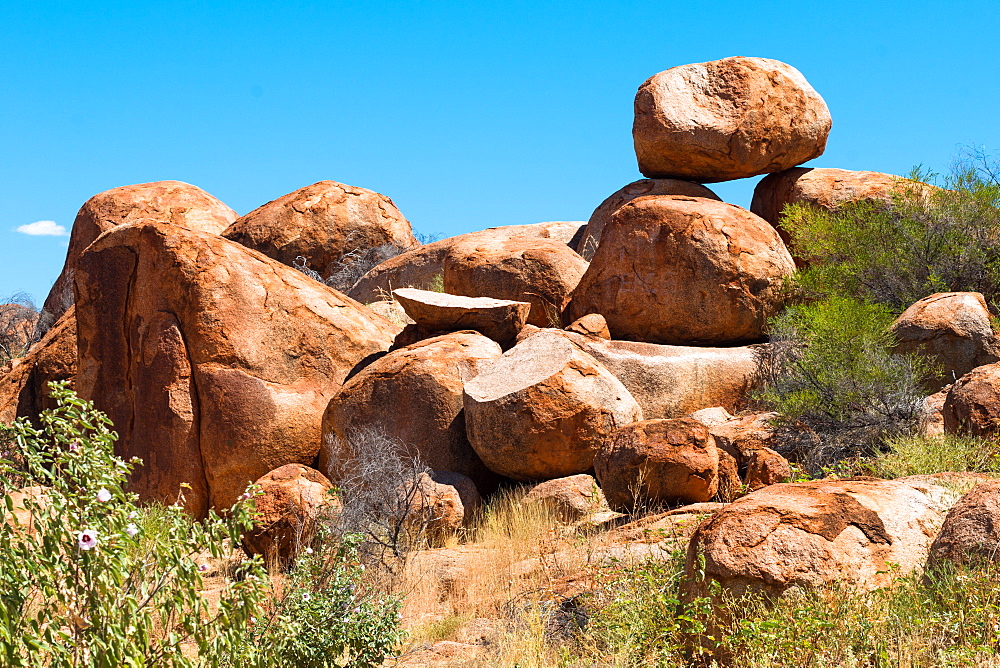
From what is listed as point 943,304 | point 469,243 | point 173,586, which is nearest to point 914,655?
point 173,586

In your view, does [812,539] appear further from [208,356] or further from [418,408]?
[208,356]

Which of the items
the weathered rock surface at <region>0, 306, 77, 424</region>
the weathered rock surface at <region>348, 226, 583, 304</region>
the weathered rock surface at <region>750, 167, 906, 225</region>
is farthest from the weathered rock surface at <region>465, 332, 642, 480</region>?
the weathered rock surface at <region>348, 226, 583, 304</region>

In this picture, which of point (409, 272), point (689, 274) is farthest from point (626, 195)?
point (689, 274)

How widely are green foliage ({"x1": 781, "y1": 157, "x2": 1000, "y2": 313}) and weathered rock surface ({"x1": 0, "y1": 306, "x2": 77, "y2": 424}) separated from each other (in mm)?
9671

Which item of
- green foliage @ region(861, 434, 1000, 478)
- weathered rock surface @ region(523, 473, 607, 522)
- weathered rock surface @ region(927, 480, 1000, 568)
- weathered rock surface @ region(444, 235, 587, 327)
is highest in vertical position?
weathered rock surface @ region(444, 235, 587, 327)

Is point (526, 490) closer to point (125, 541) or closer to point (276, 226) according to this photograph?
point (125, 541)

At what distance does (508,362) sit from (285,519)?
275 centimetres

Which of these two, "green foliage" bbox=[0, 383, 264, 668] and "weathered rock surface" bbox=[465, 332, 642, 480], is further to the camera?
"weathered rock surface" bbox=[465, 332, 642, 480]

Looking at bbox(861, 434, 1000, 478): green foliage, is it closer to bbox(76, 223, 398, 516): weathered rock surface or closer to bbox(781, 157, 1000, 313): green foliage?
bbox(781, 157, 1000, 313): green foliage

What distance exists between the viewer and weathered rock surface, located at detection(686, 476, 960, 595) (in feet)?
14.5

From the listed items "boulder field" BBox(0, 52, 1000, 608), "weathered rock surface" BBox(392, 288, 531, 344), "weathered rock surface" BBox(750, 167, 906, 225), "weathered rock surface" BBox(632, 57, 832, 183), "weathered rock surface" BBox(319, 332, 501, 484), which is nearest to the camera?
"boulder field" BBox(0, 52, 1000, 608)

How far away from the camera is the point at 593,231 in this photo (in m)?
16.0

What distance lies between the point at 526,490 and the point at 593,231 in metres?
8.04

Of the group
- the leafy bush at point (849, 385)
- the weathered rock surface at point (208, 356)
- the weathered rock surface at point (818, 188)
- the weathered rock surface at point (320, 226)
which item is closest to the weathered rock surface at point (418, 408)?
the weathered rock surface at point (208, 356)
